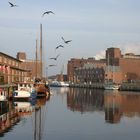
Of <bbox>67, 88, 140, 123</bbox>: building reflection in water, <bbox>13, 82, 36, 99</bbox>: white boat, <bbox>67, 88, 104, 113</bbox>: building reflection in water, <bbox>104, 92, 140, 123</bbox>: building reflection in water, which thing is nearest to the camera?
<bbox>104, 92, 140, 123</bbox>: building reflection in water

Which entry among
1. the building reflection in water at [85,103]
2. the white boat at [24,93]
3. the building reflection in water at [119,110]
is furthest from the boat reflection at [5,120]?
the white boat at [24,93]

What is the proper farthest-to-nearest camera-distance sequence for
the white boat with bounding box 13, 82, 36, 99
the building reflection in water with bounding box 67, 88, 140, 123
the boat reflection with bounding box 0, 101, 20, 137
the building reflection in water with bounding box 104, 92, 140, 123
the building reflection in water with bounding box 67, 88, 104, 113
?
1. the white boat with bounding box 13, 82, 36, 99
2. the building reflection in water with bounding box 67, 88, 104, 113
3. the building reflection in water with bounding box 67, 88, 140, 123
4. the building reflection in water with bounding box 104, 92, 140, 123
5. the boat reflection with bounding box 0, 101, 20, 137

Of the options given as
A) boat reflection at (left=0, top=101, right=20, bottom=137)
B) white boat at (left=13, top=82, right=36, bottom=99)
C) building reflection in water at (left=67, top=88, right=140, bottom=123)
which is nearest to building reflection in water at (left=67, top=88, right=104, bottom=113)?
building reflection in water at (left=67, top=88, right=140, bottom=123)

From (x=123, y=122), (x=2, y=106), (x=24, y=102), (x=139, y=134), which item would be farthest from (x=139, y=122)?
(x=24, y=102)

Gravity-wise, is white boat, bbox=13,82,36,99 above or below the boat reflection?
above

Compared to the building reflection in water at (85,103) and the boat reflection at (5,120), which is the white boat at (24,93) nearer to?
the building reflection in water at (85,103)

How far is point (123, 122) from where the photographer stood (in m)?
47.1

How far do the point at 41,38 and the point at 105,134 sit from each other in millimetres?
68392

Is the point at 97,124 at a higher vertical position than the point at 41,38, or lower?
lower

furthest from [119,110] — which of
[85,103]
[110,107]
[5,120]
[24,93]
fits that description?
[5,120]

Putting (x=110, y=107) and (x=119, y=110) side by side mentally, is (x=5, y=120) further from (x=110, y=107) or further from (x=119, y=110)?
(x=110, y=107)

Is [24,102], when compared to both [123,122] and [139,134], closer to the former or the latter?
[123,122]

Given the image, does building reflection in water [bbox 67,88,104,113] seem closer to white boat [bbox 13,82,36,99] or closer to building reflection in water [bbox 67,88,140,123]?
building reflection in water [bbox 67,88,140,123]

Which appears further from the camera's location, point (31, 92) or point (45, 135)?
point (31, 92)
